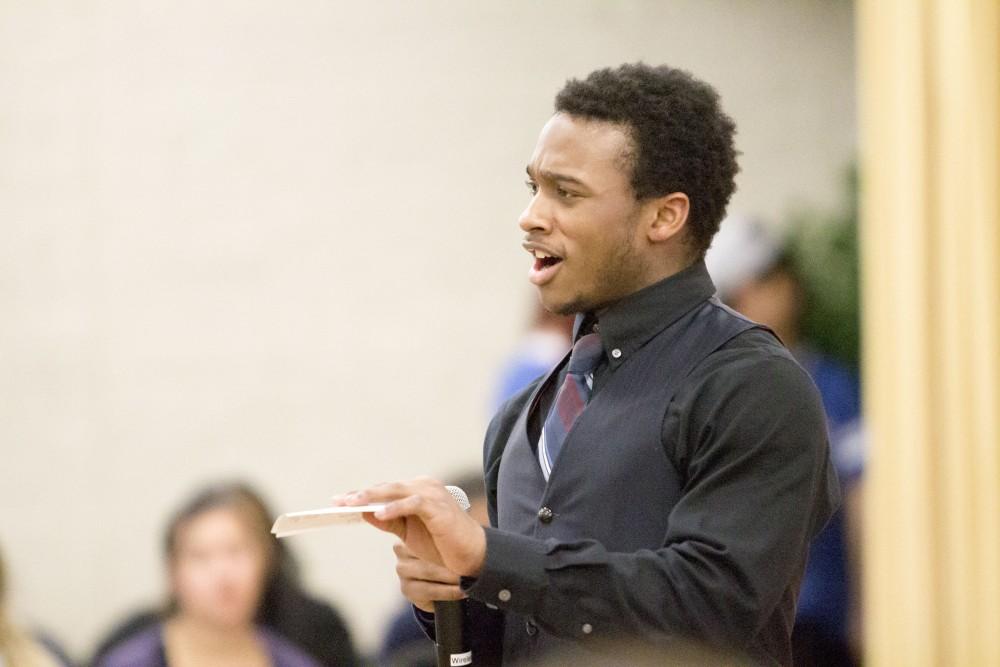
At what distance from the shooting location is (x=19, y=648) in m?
3.21

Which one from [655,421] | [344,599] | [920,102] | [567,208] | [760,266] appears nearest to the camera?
[655,421]

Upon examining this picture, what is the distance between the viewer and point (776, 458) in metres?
1.43

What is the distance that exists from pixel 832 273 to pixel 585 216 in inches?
81.5

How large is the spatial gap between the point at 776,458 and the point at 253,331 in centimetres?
290

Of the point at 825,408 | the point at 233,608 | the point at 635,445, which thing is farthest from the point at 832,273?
the point at 635,445

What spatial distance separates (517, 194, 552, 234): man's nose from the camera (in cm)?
161

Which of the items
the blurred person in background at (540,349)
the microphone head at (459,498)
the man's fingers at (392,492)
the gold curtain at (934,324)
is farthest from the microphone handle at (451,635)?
the blurred person in background at (540,349)

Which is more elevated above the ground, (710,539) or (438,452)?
(710,539)

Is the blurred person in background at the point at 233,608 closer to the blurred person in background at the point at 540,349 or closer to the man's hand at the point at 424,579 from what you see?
the blurred person in background at the point at 540,349

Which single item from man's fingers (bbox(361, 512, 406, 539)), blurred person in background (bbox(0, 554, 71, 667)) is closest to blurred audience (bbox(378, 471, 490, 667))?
blurred person in background (bbox(0, 554, 71, 667))

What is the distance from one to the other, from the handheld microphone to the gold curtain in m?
0.91

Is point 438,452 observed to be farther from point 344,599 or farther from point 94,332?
point 94,332

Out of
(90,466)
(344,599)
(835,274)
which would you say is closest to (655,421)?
(835,274)

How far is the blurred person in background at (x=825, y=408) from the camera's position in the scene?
285 cm
